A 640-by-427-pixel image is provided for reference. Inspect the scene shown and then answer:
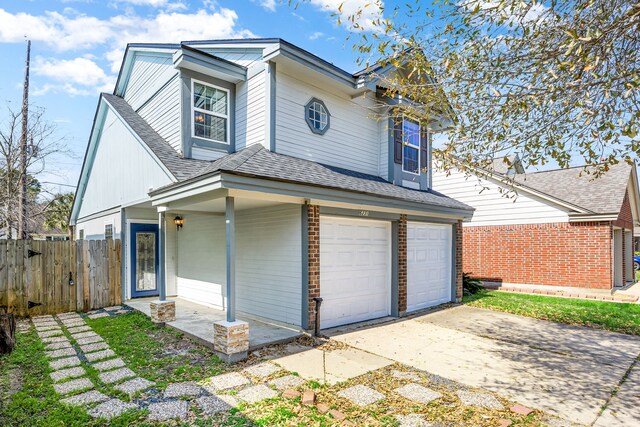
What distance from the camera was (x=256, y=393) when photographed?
4344 millimetres

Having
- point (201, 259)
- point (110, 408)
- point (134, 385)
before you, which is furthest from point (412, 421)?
point (201, 259)

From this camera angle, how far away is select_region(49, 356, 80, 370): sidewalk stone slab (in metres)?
5.19

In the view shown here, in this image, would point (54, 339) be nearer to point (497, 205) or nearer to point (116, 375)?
point (116, 375)

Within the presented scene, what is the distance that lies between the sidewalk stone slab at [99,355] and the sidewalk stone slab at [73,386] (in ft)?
2.80

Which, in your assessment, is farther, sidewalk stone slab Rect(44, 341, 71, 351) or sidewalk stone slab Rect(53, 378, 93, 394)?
sidewalk stone slab Rect(44, 341, 71, 351)

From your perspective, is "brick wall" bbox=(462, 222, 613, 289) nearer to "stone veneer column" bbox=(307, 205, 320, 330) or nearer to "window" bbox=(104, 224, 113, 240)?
"stone veneer column" bbox=(307, 205, 320, 330)

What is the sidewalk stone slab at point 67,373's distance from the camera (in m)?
4.75

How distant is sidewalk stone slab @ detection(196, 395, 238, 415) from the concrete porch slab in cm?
164

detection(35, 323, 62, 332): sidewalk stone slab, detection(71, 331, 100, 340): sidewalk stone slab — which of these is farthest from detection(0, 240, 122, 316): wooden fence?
detection(71, 331, 100, 340): sidewalk stone slab

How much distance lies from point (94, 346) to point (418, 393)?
Result: 17.8 ft

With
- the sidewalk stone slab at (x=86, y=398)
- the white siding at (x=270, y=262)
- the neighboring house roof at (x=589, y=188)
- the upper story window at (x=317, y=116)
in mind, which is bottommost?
the sidewalk stone slab at (x=86, y=398)

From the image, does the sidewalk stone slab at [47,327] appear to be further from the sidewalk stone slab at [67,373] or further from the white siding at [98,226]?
the white siding at [98,226]

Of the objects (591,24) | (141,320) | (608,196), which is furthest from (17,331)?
(608,196)

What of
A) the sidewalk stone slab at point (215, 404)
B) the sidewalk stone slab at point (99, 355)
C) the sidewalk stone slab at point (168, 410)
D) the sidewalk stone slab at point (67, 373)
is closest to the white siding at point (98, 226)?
the sidewalk stone slab at point (99, 355)
